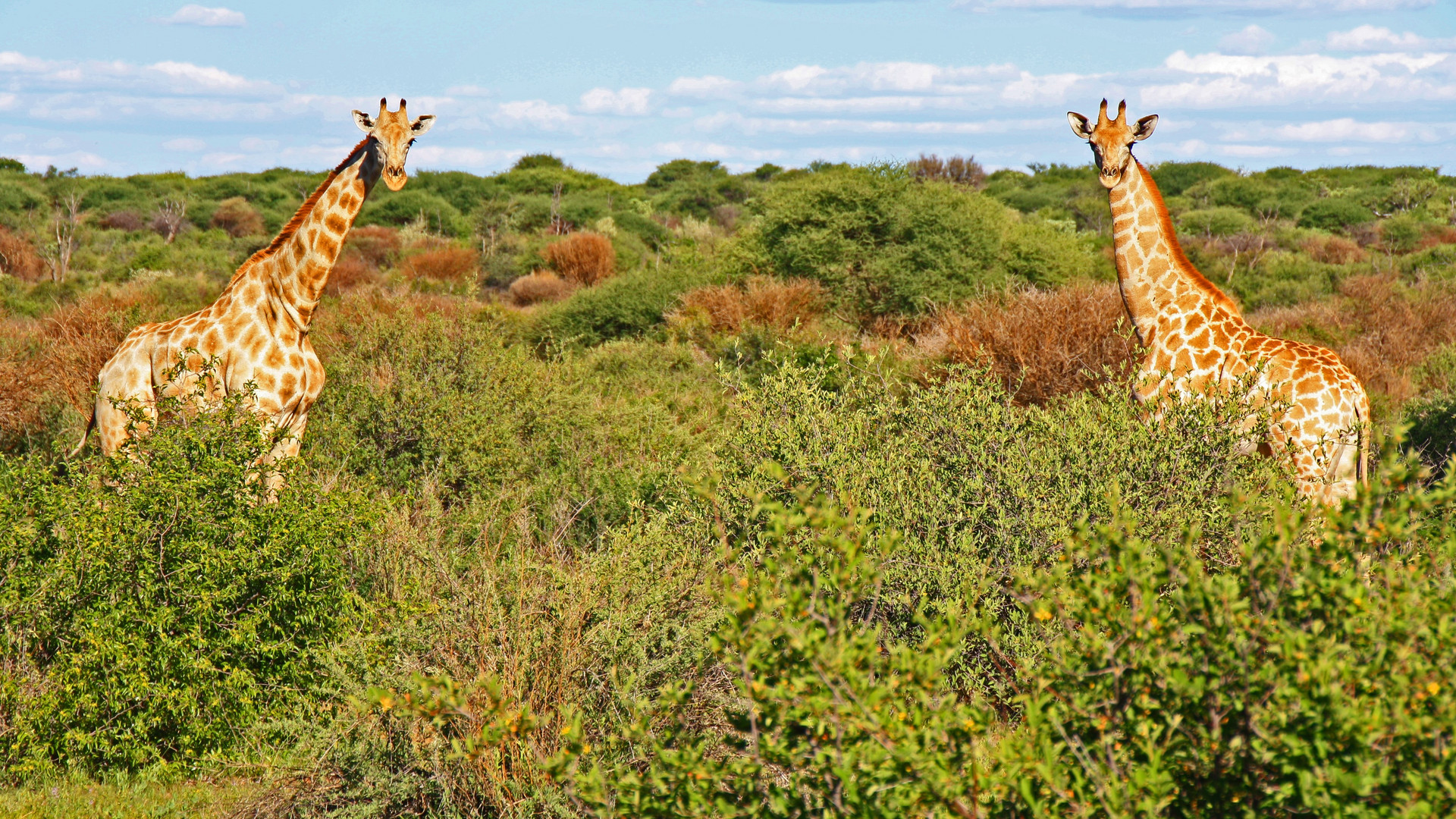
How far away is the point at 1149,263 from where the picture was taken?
23.7 ft

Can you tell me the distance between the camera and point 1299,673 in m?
2.18

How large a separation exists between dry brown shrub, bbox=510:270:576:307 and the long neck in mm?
16129

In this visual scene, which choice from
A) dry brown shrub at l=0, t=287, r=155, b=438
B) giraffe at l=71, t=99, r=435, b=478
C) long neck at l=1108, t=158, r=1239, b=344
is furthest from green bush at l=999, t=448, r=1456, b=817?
dry brown shrub at l=0, t=287, r=155, b=438

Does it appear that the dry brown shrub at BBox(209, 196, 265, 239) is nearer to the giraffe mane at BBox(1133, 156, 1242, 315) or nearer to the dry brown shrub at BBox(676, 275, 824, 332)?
the dry brown shrub at BBox(676, 275, 824, 332)

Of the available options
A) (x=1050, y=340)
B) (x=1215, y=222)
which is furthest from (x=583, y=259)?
(x=1215, y=222)

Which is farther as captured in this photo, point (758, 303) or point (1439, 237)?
point (1439, 237)

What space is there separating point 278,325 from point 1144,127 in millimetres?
5200

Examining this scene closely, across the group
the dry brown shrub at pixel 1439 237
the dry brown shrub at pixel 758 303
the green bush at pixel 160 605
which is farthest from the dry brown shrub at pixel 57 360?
the dry brown shrub at pixel 1439 237

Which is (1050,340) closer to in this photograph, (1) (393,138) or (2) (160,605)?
(1) (393,138)

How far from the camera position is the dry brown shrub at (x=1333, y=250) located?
2584 centimetres

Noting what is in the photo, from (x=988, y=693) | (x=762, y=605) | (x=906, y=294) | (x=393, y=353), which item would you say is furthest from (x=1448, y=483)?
(x=906, y=294)

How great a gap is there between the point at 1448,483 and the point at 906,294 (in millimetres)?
12588

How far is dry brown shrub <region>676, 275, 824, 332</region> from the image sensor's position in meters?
14.3

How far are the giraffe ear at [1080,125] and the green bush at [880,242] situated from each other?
702 cm
